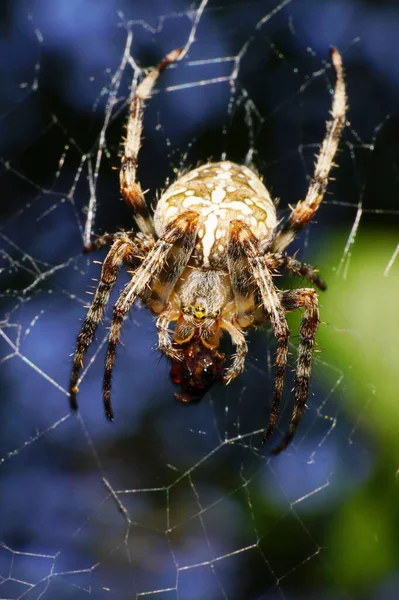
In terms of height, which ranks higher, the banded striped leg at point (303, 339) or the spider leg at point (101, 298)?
the spider leg at point (101, 298)

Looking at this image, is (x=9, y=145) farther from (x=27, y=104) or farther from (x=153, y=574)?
(x=153, y=574)

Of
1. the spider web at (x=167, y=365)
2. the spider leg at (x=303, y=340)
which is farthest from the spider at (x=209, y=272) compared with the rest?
the spider web at (x=167, y=365)

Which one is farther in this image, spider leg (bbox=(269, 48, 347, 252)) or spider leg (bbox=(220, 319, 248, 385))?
spider leg (bbox=(269, 48, 347, 252))

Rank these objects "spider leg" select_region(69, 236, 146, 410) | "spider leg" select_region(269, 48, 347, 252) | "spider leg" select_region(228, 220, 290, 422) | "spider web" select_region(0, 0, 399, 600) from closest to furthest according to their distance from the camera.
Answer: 1. "spider leg" select_region(228, 220, 290, 422)
2. "spider leg" select_region(69, 236, 146, 410)
3. "spider leg" select_region(269, 48, 347, 252)
4. "spider web" select_region(0, 0, 399, 600)

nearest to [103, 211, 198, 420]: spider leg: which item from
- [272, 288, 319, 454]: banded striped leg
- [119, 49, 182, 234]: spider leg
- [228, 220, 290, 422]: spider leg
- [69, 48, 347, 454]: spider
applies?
[69, 48, 347, 454]: spider

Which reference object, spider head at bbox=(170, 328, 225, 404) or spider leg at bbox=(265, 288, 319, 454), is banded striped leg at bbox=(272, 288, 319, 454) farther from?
spider head at bbox=(170, 328, 225, 404)

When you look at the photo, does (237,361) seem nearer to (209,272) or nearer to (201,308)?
(201,308)

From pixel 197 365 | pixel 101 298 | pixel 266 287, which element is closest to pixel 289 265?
pixel 266 287

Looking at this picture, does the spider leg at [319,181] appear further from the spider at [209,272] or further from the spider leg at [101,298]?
the spider leg at [101,298]

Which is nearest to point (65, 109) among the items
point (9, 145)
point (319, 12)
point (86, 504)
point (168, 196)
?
point (9, 145)
